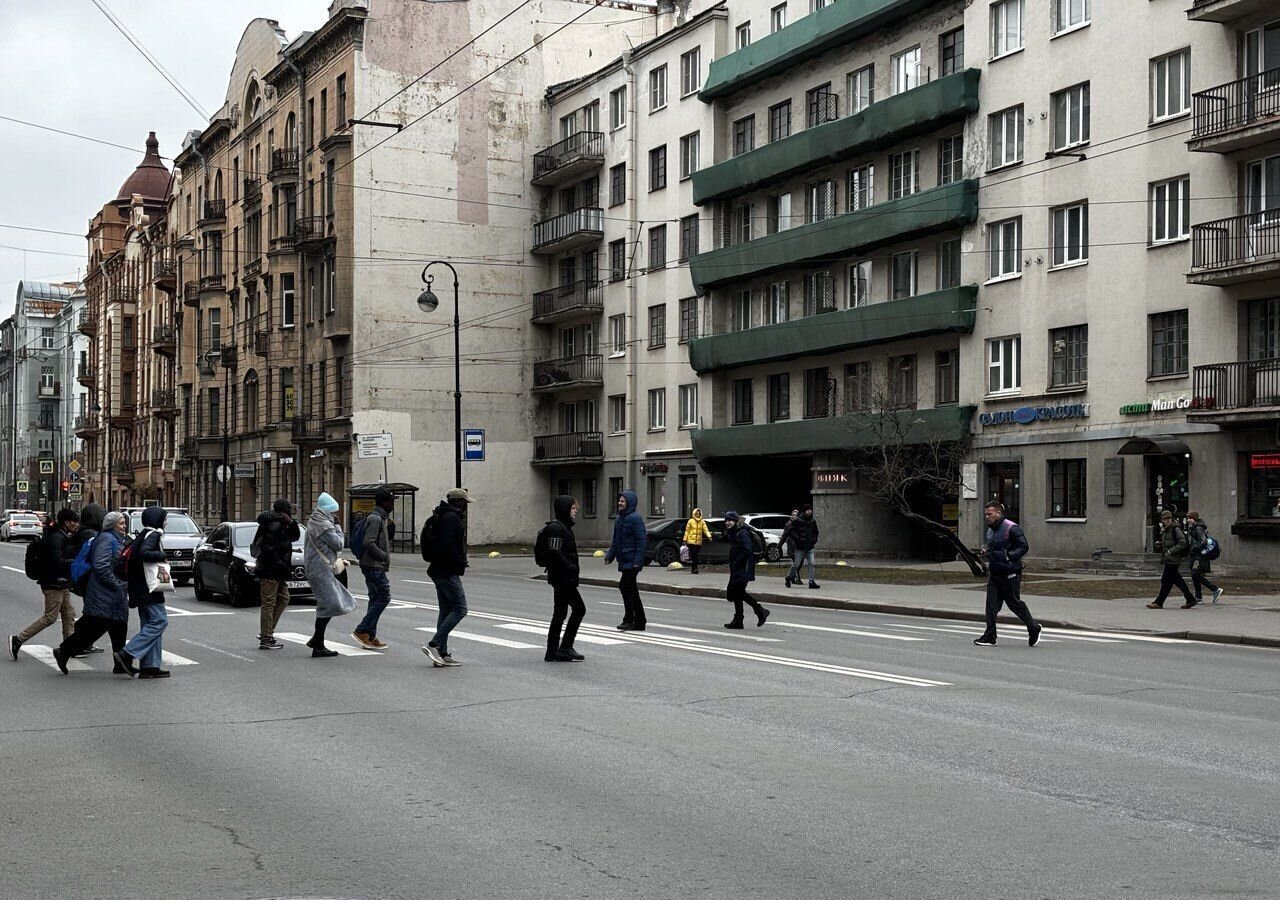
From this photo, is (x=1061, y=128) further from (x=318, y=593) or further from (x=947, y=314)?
(x=318, y=593)

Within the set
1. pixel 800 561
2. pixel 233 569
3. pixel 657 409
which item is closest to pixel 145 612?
pixel 233 569

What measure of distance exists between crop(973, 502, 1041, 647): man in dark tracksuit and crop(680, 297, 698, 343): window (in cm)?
3515

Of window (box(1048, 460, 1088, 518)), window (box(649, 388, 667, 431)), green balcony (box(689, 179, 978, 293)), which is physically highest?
green balcony (box(689, 179, 978, 293))

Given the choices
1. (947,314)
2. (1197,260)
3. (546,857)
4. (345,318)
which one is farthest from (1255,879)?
Result: (345,318)

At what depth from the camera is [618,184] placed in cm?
5819

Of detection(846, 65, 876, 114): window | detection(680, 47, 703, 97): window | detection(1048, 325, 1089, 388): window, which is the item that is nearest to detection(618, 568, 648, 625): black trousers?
detection(1048, 325, 1089, 388): window

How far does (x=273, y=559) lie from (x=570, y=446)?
43762mm

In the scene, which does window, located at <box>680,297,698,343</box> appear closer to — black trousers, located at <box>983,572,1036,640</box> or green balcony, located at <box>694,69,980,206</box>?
green balcony, located at <box>694,69,980,206</box>

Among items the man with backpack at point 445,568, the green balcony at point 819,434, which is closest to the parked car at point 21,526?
the green balcony at point 819,434

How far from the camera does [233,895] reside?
620 centimetres

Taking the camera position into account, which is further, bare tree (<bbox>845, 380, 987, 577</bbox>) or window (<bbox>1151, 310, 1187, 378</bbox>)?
bare tree (<bbox>845, 380, 987, 577</bbox>)

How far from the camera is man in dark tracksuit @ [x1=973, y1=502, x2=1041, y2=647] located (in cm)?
1834

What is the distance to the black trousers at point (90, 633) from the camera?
48.1 feet

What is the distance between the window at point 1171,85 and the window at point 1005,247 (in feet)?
16.4
